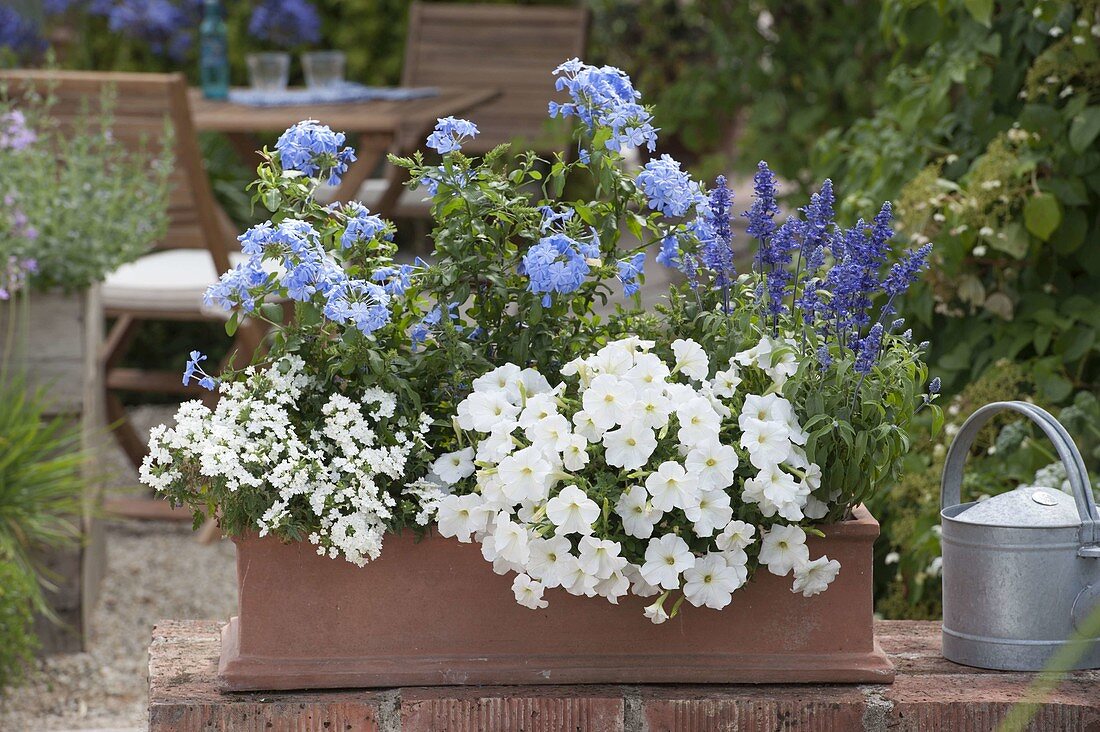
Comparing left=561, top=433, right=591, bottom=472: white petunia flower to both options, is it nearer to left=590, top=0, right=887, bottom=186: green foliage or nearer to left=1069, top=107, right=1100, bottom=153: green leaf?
left=1069, top=107, right=1100, bottom=153: green leaf

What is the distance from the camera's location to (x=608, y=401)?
4.19 feet

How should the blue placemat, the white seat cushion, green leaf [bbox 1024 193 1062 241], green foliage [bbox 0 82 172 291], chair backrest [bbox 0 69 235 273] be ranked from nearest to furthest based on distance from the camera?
green leaf [bbox 1024 193 1062 241], green foliage [bbox 0 82 172 291], chair backrest [bbox 0 69 235 273], the white seat cushion, the blue placemat

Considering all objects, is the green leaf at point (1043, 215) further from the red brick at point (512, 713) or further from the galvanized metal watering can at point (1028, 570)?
the red brick at point (512, 713)

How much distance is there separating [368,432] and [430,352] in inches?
5.2

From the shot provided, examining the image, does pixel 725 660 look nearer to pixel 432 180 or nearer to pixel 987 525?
pixel 987 525

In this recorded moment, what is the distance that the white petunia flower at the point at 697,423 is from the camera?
4.17 ft

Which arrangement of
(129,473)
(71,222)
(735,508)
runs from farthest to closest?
(129,473)
(71,222)
(735,508)

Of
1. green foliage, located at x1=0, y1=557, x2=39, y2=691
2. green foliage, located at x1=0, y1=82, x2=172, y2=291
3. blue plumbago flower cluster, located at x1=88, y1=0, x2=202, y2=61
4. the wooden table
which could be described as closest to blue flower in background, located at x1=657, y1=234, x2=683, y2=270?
green foliage, located at x1=0, y1=557, x2=39, y2=691

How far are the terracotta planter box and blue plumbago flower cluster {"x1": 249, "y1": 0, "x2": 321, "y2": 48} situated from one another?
3753mm

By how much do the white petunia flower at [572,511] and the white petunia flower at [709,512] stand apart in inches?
3.6

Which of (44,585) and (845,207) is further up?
(845,207)

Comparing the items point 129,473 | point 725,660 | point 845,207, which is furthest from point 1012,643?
point 129,473

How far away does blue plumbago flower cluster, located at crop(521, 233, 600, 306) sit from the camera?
1362 mm

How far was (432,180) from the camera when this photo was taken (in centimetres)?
144
